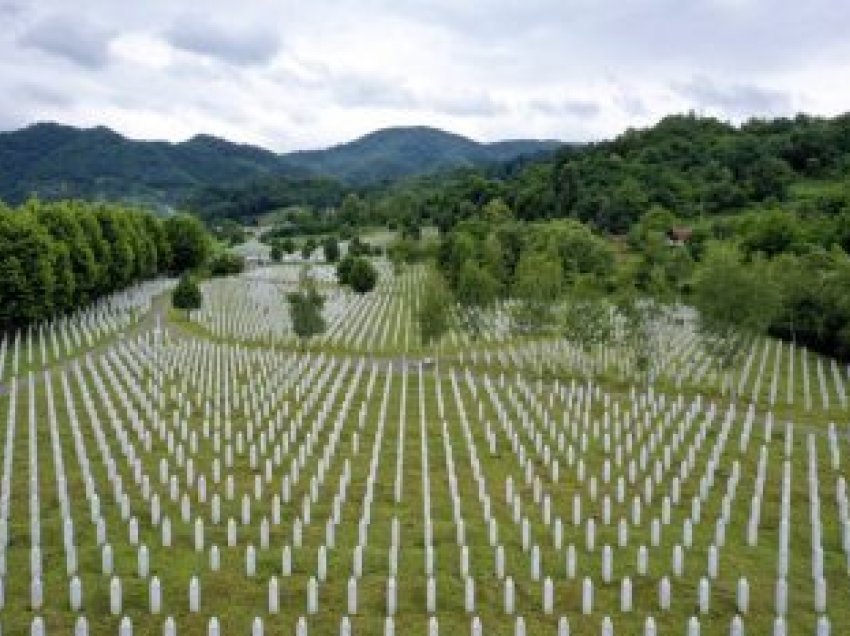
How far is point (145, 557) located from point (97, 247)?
167 ft

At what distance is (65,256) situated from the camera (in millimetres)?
54406

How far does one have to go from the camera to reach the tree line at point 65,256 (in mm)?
48875

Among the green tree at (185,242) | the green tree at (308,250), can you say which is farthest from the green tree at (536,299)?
the green tree at (308,250)

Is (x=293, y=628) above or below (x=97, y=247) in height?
below

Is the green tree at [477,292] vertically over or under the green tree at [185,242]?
under

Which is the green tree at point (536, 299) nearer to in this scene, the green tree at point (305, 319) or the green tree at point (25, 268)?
the green tree at point (305, 319)

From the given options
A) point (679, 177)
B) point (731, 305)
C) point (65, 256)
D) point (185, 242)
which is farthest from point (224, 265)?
point (731, 305)

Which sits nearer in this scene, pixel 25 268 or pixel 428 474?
pixel 428 474

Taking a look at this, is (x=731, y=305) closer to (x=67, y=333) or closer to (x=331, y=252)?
(x=67, y=333)

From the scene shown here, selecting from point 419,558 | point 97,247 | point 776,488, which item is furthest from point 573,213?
point 419,558

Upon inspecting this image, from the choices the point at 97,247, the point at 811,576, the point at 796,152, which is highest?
the point at 796,152

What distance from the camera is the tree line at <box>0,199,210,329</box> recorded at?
160ft

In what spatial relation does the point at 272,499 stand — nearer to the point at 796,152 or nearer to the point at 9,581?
the point at 9,581

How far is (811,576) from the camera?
55.4 ft
